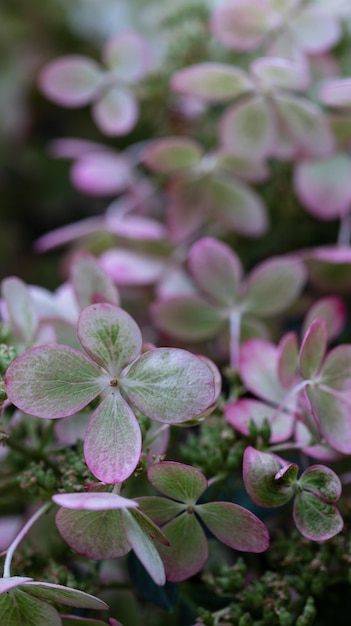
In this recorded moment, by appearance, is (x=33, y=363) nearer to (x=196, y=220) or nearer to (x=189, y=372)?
(x=189, y=372)

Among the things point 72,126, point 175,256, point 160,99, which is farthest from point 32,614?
point 72,126

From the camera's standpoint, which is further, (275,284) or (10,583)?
(275,284)

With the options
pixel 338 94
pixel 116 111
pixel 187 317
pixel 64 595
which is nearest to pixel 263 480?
pixel 64 595

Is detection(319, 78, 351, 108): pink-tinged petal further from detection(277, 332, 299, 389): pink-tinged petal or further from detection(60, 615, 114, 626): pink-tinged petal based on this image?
detection(60, 615, 114, 626): pink-tinged petal

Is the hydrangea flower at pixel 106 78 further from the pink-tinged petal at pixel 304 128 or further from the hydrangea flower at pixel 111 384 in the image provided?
the hydrangea flower at pixel 111 384

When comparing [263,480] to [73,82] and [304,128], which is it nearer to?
[304,128]

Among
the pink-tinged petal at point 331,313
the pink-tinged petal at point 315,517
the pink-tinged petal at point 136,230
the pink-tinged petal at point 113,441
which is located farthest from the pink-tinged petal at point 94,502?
the pink-tinged petal at point 136,230

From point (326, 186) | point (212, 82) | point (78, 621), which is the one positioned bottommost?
point (78, 621)

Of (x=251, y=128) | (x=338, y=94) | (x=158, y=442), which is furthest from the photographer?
(x=251, y=128)

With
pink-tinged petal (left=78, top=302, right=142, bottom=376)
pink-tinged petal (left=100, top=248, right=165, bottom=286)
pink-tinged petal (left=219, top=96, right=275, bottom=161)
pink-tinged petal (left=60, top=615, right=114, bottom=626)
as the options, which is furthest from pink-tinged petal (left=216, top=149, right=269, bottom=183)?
pink-tinged petal (left=60, top=615, right=114, bottom=626)
